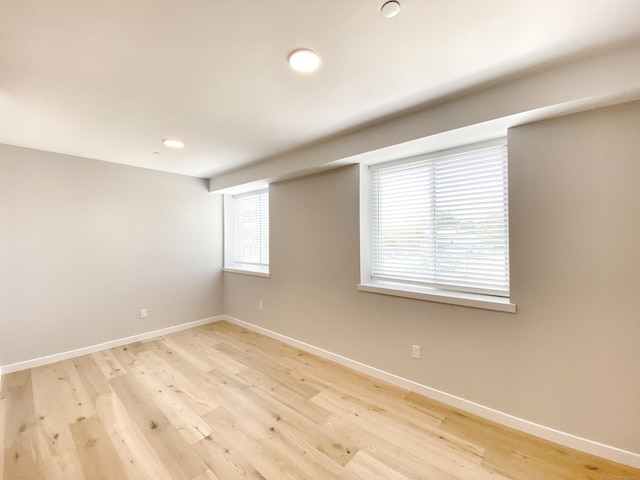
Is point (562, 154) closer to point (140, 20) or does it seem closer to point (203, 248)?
point (140, 20)

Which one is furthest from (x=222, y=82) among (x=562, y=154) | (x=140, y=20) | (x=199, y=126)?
(x=562, y=154)

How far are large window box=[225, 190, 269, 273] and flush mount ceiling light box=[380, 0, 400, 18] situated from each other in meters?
3.19

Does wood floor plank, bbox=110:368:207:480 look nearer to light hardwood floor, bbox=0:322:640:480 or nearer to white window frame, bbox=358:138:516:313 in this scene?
light hardwood floor, bbox=0:322:640:480

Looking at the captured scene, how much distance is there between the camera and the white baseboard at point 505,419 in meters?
1.58

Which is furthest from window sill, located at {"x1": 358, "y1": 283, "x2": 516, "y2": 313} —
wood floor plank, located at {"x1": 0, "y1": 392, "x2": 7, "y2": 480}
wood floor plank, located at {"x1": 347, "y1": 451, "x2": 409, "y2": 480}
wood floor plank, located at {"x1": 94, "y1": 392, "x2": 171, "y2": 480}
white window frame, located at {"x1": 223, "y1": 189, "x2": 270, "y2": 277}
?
wood floor plank, located at {"x1": 0, "y1": 392, "x2": 7, "y2": 480}

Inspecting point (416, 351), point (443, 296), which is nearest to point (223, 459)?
point (416, 351)

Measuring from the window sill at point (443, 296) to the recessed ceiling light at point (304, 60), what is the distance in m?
1.92

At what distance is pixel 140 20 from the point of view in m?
1.20

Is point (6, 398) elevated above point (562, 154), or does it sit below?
below

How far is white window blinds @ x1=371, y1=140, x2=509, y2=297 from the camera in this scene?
6.89 feet

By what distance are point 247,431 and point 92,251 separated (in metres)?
2.95

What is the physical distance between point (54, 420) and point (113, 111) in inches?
95.9

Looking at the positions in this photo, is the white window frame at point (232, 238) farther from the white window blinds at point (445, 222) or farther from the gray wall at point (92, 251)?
the white window blinds at point (445, 222)

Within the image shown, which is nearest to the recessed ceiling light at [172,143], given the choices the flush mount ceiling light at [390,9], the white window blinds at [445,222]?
the white window blinds at [445,222]
